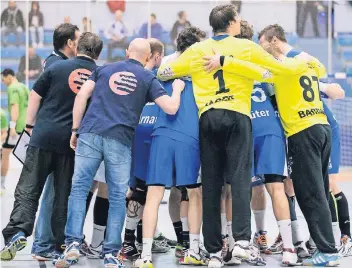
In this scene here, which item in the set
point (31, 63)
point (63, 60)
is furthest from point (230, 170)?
point (31, 63)

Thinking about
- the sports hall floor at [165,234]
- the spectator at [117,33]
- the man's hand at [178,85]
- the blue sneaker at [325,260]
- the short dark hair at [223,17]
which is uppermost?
the spectator at [117,33]

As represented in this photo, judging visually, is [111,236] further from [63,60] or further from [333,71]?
[333,71]

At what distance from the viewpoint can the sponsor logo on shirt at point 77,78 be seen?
20.6 feet

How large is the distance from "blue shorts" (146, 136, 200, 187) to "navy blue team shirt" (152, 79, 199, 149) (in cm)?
4

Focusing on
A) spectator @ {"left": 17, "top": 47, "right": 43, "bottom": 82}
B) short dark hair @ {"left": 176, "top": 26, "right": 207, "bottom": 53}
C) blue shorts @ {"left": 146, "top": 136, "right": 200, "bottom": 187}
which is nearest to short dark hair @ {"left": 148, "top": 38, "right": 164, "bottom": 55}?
short dark hair @ {"left": 176, "top": 26, "right": 207, "bottom": 53}

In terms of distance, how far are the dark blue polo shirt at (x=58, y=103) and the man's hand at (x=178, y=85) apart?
725 mm

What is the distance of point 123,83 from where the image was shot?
597 cm

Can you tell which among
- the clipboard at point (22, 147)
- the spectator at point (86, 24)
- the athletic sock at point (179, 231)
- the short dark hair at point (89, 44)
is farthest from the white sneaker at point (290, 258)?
the spectator at point (86, 24)

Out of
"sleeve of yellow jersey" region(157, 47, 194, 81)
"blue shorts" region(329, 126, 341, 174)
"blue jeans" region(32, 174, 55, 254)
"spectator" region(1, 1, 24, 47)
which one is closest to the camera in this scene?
"sleeve of yellow jersey" region(157, 47, 194, 81)

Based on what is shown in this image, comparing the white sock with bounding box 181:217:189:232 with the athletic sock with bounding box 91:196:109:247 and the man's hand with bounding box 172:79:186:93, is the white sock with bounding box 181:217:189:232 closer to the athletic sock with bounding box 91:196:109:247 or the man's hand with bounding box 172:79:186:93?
the athletic sock with bounding box 91:196:109:247

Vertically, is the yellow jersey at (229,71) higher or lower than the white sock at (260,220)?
higher

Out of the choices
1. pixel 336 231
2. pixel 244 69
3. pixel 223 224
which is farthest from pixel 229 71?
pixel 336 231

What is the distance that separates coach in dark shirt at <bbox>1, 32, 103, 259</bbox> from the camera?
20.5 ft

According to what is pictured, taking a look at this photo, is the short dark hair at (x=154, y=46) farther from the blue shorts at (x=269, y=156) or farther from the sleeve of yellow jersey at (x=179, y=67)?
the blue shorts at (x=269, y=156)
